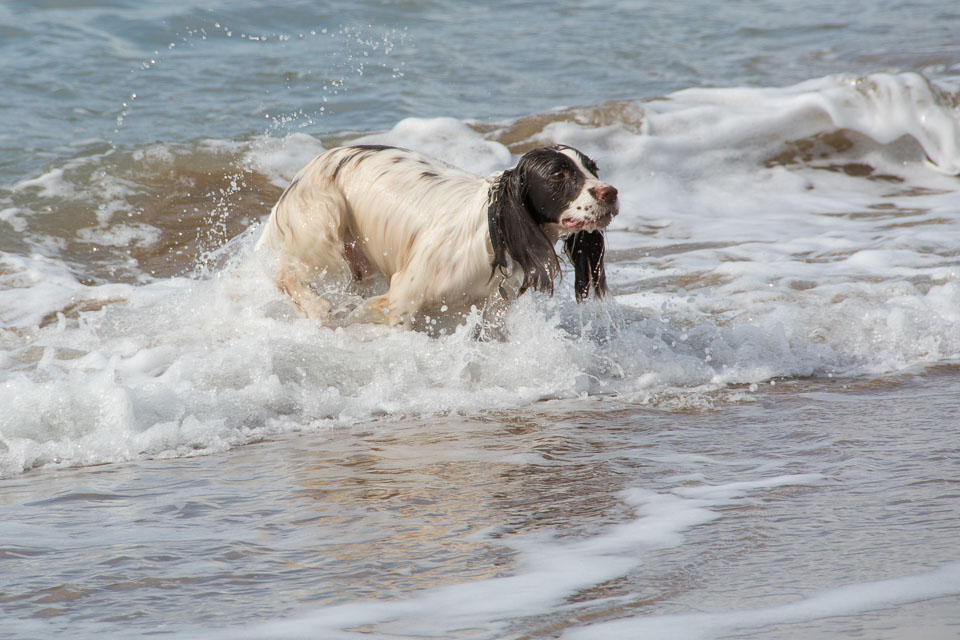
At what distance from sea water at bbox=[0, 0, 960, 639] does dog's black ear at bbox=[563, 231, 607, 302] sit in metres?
0.25

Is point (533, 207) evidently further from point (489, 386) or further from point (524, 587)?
point (524, 587)

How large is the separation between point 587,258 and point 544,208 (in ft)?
1.82

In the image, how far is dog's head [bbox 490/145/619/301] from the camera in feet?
16.4

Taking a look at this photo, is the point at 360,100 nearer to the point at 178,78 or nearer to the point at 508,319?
the point at 178,78

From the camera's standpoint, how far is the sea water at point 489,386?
2885 mm

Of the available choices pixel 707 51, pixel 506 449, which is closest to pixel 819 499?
pixel 506 449

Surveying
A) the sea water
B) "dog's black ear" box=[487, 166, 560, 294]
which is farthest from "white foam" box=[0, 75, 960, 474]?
"dog's black ear" box=[487, 166, 560, 294]

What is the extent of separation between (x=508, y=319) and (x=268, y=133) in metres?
6.40

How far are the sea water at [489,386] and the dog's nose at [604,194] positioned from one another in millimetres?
790

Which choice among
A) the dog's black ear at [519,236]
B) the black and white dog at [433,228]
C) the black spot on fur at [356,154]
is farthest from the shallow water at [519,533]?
the black spot on fur at [356,154]

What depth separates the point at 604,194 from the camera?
4914 millimetres

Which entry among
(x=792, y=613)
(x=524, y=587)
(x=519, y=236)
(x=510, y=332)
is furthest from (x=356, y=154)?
(x=792, y=613)

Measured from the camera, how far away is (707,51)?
53.3 ft

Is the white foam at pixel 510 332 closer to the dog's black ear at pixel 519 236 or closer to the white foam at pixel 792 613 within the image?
the dog's black ear at pixel 519 236
